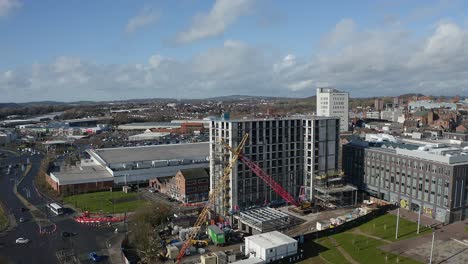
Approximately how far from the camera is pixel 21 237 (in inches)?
1864

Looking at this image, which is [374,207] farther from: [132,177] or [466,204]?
[132,177]

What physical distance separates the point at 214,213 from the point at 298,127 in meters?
17.8

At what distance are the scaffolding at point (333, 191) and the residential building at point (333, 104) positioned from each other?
72255mm

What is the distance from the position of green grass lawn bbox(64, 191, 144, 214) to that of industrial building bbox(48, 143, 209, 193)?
3.26 metres

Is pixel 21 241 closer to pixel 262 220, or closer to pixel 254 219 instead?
pixel 254 219

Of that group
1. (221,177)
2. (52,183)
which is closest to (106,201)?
(52,183)

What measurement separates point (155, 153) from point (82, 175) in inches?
719

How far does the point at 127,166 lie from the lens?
74875 mm

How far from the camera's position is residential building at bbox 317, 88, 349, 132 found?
128 metres

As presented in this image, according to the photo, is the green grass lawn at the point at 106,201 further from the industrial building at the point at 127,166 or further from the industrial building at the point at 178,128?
the industrial building at the point at 178,128

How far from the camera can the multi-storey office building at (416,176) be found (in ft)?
161

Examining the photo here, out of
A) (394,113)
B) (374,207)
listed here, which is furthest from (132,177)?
(394,113)

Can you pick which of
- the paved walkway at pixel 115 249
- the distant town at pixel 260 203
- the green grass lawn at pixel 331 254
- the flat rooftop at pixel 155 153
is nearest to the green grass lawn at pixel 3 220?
the distant town at pixel 260 203

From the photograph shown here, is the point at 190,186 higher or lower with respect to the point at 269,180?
lower
